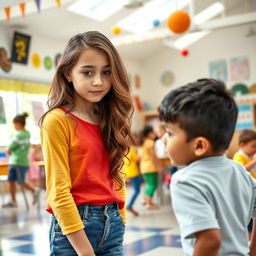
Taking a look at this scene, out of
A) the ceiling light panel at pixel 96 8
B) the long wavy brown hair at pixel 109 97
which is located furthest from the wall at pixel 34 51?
the long wavy brown hair at pixel 109 97

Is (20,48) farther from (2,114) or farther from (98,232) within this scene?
(98,232)

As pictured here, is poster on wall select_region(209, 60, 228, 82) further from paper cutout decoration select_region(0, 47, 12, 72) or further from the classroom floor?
the classroom floor

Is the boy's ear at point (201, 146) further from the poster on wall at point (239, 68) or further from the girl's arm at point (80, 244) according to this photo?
the poster on wall at point (239, 68)

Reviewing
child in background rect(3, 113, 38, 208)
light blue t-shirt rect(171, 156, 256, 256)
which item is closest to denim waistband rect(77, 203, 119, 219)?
light blue t-shirt rect(171, 156, 256, 256)

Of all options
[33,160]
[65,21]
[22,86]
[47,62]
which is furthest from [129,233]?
[47,62]

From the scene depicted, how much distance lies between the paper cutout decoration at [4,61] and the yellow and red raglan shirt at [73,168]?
22.0ft

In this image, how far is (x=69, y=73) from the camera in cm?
131

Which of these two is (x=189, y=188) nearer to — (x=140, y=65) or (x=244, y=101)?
(x=244, y=101)

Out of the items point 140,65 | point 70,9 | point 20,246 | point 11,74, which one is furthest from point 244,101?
point 20,246

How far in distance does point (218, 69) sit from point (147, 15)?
2724 mm

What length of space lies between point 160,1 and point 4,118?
353 cm

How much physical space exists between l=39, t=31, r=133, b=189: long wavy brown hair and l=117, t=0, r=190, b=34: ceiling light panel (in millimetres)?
7607

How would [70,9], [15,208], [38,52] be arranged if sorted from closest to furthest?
[15,208] → [70,9] → [38,52]

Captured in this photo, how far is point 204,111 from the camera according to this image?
86 centimetres
